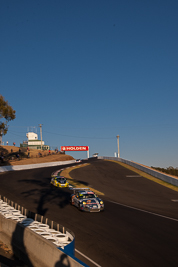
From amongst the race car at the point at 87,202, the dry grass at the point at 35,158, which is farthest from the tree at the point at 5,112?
the race car at the point at 87,202

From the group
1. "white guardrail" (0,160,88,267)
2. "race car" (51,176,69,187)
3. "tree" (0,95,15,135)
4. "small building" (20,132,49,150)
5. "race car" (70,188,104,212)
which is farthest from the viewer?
"small building" (20,132,49,150)

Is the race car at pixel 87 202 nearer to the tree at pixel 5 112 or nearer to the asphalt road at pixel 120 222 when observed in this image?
the asphalt road at pixel 120 222

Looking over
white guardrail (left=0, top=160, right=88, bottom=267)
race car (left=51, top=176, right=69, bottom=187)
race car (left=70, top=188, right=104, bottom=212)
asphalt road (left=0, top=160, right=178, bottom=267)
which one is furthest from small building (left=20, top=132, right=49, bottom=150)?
white guardrail (left=0, top=160, right=88, bottom=267)

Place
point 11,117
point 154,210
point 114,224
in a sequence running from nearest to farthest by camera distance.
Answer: point 114,224 < point 154,210 < point 11,117

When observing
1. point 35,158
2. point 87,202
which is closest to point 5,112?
point 35,158

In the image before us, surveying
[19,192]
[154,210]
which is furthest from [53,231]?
[19,192]

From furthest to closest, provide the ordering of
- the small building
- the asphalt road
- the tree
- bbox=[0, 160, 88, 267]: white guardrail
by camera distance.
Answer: the small building → the tree → the asphalt road → bbox=[0, 160, 88, 267]: white guardrail

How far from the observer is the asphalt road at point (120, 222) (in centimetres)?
1057

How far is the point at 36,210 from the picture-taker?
64.7ft

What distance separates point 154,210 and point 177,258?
10.4 m

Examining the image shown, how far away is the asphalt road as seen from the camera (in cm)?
1057

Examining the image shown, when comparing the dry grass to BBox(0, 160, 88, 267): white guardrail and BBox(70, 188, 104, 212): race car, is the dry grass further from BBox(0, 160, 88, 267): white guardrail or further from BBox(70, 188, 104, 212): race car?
BBox(0, 160, 88, 267): white guardrail

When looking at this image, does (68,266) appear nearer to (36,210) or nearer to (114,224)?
(114,224)

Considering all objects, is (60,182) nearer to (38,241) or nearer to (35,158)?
(38,241)
